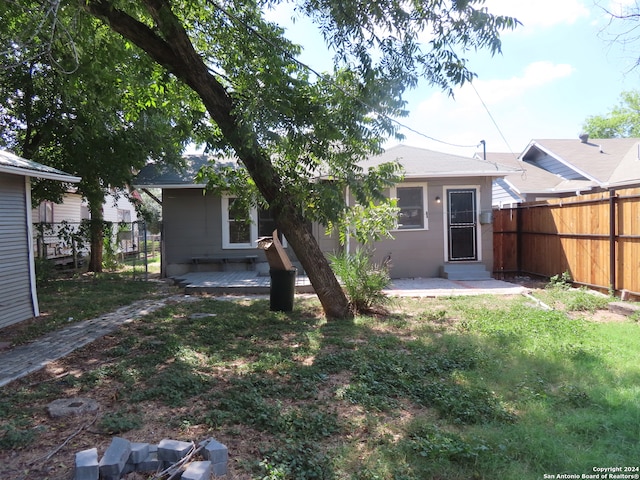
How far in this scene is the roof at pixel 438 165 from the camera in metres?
11.1

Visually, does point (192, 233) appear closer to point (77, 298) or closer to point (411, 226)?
point (77, 298)

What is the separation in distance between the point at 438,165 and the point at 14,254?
9.82 meters

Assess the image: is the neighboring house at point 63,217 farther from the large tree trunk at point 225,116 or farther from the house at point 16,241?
the large tree trunk at point 225,116

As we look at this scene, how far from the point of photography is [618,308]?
275 inches

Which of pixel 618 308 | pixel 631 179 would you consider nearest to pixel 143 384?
pixel 618 308

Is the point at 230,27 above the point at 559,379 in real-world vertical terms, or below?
above

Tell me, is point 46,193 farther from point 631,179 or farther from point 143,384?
point 631,179

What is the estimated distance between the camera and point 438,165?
11.8 metres

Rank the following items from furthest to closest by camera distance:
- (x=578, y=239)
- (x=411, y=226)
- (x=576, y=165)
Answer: (x=576, y=165) → (x=411, y=226) → (x=578, y=239)

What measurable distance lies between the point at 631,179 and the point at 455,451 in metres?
13.4

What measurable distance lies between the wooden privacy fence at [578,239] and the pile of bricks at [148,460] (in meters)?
7.93

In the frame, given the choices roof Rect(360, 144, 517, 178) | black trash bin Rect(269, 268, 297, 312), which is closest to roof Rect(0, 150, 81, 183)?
black trash bin Rect(269, 268, 297, 312)

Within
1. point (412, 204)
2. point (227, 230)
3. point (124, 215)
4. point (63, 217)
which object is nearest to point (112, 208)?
point (124, 215)

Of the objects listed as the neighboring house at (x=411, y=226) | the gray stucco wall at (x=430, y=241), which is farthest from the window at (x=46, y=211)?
the gray stucco wall at (x=430, y=241)
